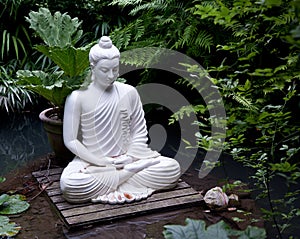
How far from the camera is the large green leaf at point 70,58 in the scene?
12.9 ft

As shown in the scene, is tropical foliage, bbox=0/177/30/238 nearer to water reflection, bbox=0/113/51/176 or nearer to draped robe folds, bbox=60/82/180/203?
draped robe folds, bbox=60/82/180/203

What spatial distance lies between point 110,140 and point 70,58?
2.45ft

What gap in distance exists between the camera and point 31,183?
4117 millimetres

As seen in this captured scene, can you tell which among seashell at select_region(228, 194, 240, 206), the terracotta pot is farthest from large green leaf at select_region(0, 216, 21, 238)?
seashell at select_region(228, 194, 240, 206)

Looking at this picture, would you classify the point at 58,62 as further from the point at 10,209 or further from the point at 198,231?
the point at 198,231

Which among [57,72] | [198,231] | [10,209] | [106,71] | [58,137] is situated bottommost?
Answer: [10,209]

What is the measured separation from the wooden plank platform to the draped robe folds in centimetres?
8

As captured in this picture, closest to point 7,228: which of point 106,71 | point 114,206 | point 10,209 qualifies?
point 10,209

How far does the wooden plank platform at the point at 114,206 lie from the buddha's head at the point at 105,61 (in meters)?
0.88

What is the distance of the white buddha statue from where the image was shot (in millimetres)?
3646

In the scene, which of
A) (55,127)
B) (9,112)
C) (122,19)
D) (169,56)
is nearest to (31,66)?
(9,112)

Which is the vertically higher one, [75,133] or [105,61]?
[105,61]

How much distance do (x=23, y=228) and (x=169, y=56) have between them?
2892 millimetres

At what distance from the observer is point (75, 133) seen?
→ 12.2ft
